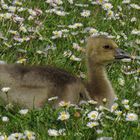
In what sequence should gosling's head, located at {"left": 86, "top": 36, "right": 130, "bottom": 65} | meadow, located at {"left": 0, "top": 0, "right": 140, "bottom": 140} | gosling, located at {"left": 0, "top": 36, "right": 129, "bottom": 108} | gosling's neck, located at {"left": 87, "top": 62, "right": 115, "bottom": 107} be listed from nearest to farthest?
meadow, located at {"left": 0, "top": 0, "right": 140, "bottom": 140} < gosling, located at {"left": 0, "top": 36, "right": 129, "bottom": 108} < gosling's neck, located at {"left": 87, "top": 62, "right": 115, "bottom": 107} < gosling's head, located at {"left": 86, "top": 36, "right": 130, "bottom": 65}

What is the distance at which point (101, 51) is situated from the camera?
23.1ft

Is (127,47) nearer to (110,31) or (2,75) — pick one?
Result: (110,31)

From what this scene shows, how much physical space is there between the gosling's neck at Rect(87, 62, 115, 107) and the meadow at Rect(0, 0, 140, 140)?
0.12m

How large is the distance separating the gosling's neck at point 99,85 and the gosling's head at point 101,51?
0.20ft

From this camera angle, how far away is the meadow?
5.94m

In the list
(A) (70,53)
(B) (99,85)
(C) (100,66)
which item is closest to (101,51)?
(C) (100,66)

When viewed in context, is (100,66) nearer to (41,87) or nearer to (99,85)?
(99,85)

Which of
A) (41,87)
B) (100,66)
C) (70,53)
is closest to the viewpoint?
(41,87)

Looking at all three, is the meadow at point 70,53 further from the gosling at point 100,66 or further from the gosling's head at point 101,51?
the gosling's head at point 101,51

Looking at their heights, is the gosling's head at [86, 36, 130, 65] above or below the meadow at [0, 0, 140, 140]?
above

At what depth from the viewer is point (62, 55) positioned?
26.0 ft

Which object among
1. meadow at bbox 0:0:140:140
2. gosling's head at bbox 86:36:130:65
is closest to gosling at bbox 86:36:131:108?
gosling's head at bbox 86:36:130:65

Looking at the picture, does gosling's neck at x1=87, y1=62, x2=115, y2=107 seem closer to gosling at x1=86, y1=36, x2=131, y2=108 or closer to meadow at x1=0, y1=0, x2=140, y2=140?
gosling at x1=86, y1=36, x2=131, y2=108

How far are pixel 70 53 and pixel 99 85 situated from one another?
48.9 inches
